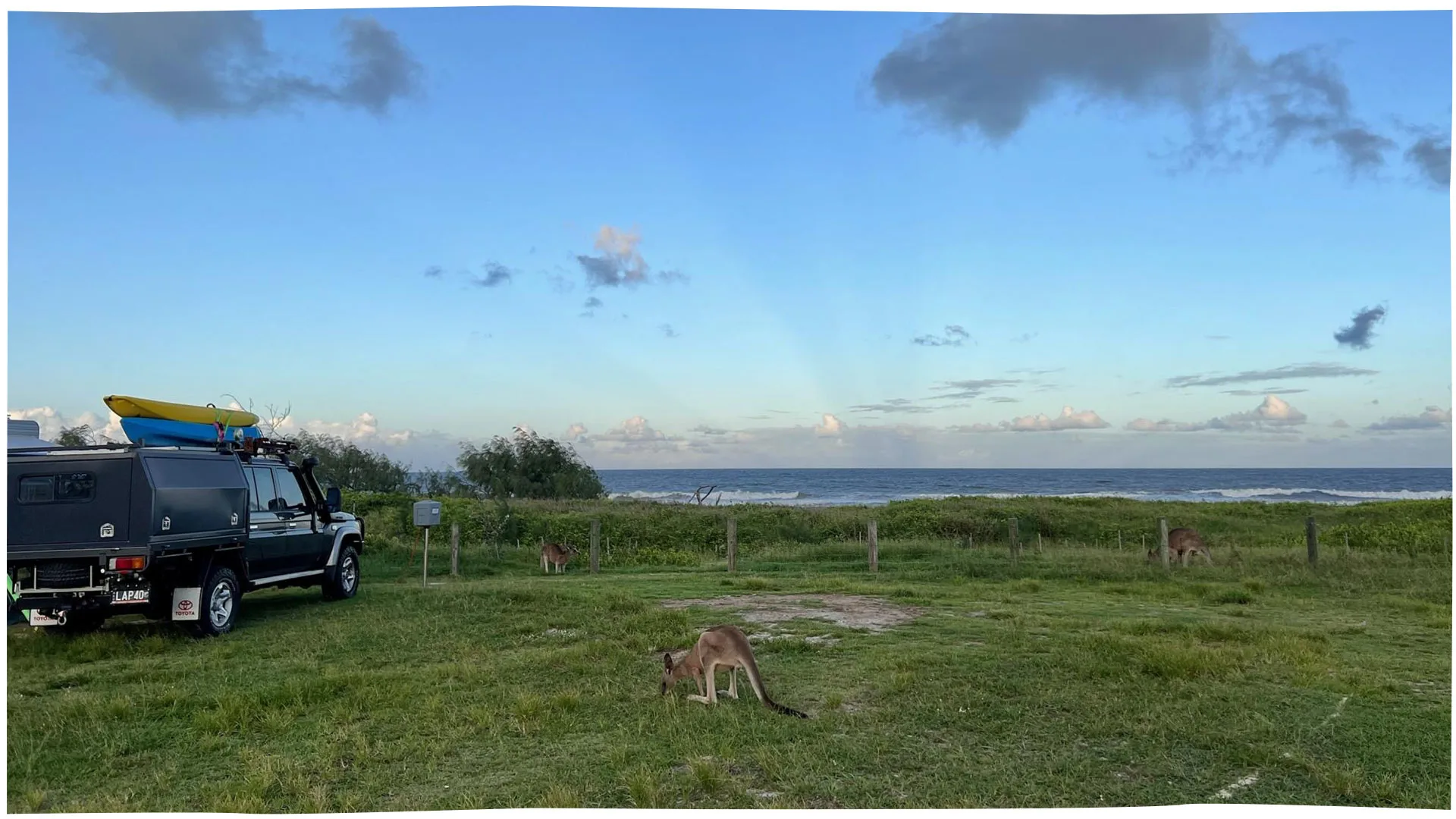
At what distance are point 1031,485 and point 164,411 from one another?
293 feet

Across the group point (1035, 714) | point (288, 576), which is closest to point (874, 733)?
point (1035, 714)

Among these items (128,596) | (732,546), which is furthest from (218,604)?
(732,546)

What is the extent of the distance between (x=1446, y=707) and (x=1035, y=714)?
2696 millimetres

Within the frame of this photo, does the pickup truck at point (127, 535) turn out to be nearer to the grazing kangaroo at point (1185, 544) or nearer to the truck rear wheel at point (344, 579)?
the truck rear wheel at point (344, 579)

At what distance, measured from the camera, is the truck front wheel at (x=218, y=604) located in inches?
355

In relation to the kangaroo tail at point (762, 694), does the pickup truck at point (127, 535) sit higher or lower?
→ higher

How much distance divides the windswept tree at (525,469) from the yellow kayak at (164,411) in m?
35.1

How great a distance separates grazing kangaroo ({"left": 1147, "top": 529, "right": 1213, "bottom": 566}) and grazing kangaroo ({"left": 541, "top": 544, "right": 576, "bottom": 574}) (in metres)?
10.4

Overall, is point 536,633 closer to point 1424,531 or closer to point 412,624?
point 412,624

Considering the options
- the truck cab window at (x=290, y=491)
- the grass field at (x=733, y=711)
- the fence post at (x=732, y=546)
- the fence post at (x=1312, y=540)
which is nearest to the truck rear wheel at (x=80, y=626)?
the grass field at (x=733, y=711)

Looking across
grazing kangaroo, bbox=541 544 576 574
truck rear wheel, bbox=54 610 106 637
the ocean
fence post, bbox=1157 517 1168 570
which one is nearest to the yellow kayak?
truck rear wheel, bbox=54 610 106 637

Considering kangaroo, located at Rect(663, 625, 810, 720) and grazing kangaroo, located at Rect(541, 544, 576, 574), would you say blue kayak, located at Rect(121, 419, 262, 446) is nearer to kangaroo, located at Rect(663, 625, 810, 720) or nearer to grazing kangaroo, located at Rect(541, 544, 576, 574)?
kangaroo, located at Rect(663, 625, 810, 720)

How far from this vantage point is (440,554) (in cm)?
1850

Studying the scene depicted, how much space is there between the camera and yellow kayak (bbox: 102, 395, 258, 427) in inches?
350
